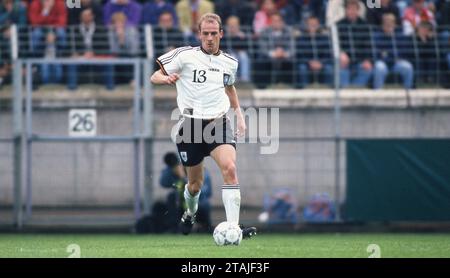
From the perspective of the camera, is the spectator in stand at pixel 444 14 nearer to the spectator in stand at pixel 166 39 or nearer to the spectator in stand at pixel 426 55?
the spectator in stand at pixel 426 55

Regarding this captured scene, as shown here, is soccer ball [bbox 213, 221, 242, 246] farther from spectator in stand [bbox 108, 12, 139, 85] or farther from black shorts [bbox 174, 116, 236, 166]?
spectator in stand [bbox 108, 12, 139, 85]

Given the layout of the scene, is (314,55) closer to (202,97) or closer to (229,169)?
(202,97)

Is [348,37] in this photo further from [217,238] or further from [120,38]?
[217,238]

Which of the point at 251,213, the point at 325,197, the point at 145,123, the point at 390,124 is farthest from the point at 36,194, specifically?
the point at 390,124

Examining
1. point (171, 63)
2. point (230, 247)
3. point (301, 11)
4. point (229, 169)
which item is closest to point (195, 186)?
point (230, 247)

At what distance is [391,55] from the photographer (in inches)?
782

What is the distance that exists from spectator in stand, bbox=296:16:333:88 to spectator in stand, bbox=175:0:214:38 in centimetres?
231

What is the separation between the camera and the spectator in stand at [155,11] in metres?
20.8

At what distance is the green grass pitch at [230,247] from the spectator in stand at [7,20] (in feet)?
10.9

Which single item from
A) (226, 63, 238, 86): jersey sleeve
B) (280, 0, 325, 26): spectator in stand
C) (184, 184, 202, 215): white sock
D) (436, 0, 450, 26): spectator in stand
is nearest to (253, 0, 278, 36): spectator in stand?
(280, 0, 325, 26): spectator in stand

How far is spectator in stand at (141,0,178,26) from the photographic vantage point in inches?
820

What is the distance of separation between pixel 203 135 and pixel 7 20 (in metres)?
8.83

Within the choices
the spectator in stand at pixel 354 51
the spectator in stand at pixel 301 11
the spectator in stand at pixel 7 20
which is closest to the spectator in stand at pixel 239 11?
the spectator in stand at pixel 301 11

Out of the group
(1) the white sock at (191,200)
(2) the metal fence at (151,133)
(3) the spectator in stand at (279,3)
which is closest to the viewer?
(1) the white sock at (191,200)
